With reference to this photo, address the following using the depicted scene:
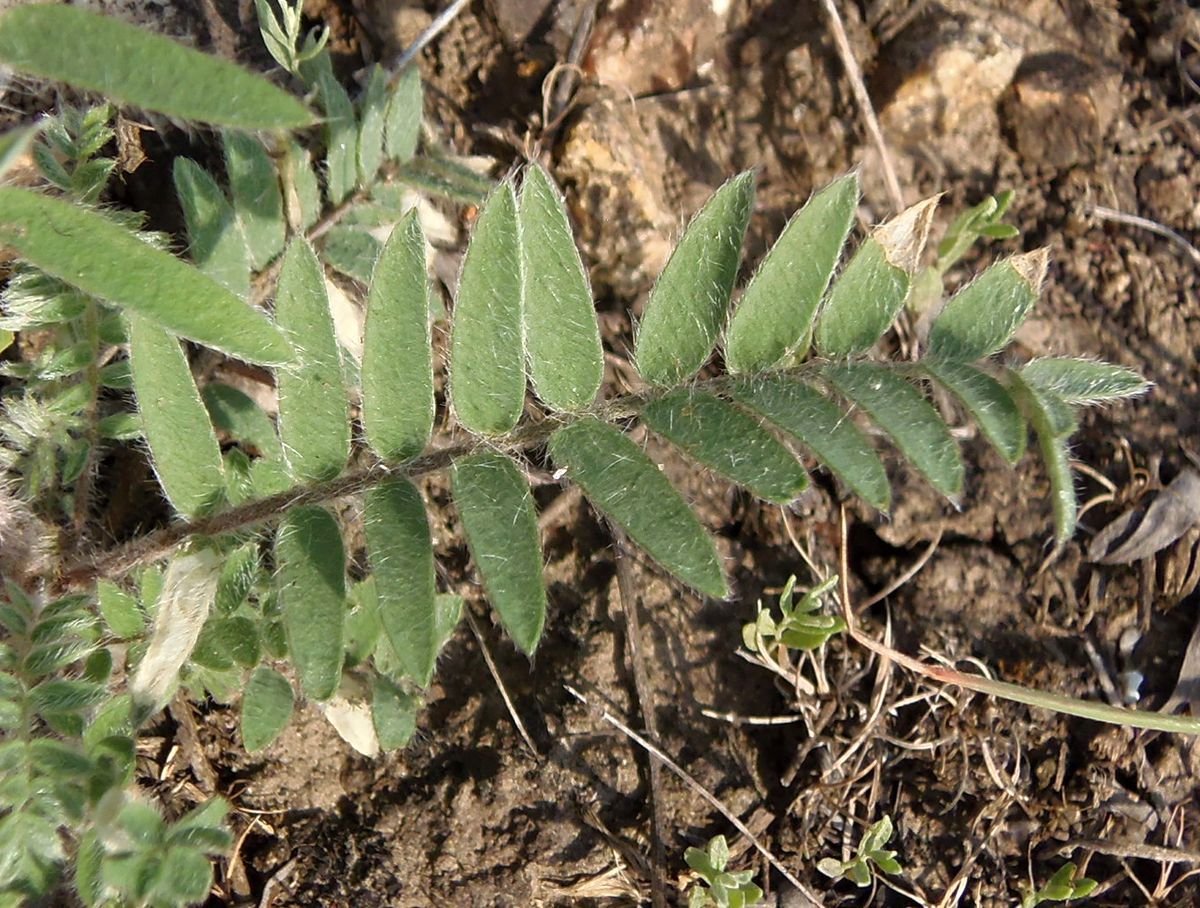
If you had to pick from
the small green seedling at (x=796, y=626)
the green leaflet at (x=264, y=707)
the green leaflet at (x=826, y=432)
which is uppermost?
the green leaflet at (x=826, y=432)

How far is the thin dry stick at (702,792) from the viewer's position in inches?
102

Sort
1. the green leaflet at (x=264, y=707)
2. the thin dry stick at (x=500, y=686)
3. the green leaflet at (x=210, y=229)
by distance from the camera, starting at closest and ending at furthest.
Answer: the green leaflet at (x=264, y=707)
the green leaflet at (x=210, y=229)
the thin dry stick at (x=500, y=686)

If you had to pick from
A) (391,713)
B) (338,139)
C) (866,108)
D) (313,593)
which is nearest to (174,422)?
(313,593)

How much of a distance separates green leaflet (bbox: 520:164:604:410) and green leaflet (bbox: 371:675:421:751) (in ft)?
2.72

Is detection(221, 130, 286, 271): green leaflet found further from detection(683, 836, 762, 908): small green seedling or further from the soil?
detection(683, 836, 762, 908): small green seedling

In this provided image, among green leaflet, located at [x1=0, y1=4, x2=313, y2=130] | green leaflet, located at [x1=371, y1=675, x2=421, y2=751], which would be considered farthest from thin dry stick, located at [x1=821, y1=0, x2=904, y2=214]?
green leaflet, located at [x1=0, y1=4, x2=313, y2=130]

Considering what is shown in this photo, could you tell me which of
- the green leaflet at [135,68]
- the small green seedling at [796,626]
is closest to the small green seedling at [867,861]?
the small green seedling at [796,626]

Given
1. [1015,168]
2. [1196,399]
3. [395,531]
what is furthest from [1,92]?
[1196,399]

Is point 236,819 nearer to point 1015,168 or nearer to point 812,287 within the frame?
point 812,287

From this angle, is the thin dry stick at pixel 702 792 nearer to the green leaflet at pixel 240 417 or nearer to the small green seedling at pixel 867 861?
the small green seedling at pixel 867 861

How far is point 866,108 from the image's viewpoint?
10.3 ft

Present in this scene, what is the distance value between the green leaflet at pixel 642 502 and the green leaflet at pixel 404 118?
3.64ft

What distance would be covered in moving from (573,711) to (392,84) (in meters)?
1.68

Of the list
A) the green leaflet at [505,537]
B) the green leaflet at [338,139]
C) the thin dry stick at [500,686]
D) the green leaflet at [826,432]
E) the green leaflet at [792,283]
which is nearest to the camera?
the green leaflet at [505,537]
